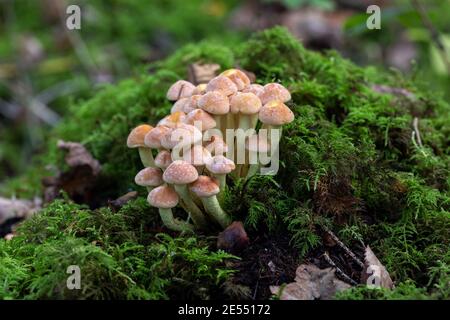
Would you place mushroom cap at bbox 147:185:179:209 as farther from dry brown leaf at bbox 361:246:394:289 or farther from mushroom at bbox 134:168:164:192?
dry brown leaf at bbox 361:246:394:289

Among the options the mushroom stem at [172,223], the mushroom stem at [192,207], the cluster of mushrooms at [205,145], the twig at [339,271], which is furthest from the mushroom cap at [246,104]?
the twig at [339,271]

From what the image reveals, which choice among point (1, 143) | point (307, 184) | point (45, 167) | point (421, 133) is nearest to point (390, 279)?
point (307, 184)

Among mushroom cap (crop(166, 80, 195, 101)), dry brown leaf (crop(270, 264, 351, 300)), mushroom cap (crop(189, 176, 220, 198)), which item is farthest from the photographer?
mushroom cap (crop(166, 80, 195, 101))

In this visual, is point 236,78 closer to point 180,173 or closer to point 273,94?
point 273,94

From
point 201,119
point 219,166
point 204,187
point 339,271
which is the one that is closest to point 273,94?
point 201,119

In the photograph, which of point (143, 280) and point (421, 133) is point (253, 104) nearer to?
point (143, 280)

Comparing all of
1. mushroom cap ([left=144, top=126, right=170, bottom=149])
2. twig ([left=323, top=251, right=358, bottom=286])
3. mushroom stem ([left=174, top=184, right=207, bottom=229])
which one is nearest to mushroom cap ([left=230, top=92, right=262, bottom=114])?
mushroom cap ([left=144, top=126, right=170, bottom=149])
